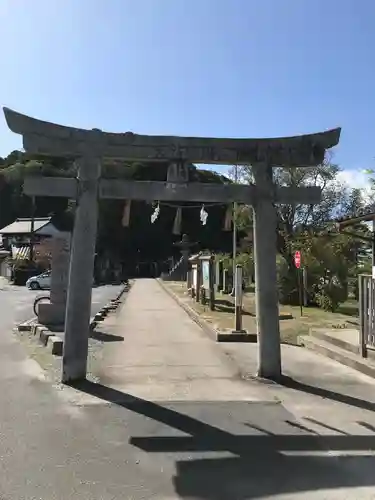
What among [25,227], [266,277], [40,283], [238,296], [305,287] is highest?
[25,227]

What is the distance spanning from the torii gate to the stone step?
1653 millimetres

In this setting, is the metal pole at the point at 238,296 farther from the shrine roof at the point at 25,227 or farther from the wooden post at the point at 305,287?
the shrine roof at the point at 25,227

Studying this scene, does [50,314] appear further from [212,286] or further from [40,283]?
[40,283]

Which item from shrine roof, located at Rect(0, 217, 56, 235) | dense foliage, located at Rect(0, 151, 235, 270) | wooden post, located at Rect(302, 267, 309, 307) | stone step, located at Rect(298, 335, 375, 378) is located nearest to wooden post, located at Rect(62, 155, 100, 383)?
stone step, located at Rect(298, 335, 375, 378)

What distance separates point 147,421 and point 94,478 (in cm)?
190

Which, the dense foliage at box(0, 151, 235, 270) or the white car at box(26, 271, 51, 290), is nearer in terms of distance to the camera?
the white car at box(26, 271, 51, 290)

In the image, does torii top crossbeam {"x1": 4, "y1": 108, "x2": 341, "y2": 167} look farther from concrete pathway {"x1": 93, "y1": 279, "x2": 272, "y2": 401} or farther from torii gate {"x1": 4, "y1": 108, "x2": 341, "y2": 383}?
concrete pathway {"x1": 93, "y1": 279, "x2": 272, "y2": 401}

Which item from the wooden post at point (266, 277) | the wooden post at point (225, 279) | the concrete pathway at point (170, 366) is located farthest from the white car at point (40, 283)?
the wooden post at point (266, 277)

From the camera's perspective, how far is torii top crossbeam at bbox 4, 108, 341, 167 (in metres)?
8.55

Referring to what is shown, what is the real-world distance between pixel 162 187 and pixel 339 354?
16.2 feet

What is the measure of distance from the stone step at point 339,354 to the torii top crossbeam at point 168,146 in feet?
11.7

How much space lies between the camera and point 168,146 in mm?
8883

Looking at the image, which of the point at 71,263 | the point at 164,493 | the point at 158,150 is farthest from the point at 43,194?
the point at 164,493

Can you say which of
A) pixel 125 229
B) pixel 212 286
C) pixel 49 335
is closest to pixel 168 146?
pixel 49 335
